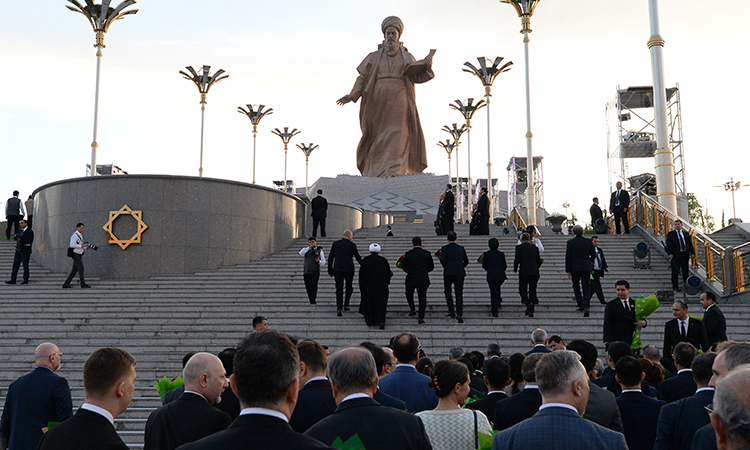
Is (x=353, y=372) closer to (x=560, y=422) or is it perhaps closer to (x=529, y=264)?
(x=560, y=422)

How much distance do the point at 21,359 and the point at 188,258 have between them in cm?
605

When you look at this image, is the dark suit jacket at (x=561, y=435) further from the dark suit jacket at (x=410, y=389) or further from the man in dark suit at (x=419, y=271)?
the man in dark suit at (x=419, y=271)

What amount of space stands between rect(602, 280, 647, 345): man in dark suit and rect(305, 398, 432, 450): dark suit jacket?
6543mm

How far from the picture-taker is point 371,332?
10.8 metres

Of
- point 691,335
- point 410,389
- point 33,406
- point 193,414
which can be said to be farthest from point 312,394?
point 691,335

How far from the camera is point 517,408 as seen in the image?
394 cm

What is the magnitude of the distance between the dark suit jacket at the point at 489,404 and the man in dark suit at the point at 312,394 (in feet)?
3.54

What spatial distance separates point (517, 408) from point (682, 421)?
2.82 ft

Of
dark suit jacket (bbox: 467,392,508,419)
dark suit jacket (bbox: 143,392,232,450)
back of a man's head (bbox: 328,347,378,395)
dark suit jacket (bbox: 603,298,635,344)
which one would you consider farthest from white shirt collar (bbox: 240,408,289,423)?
dark suit jacket (bbox: 603,298,635,344)

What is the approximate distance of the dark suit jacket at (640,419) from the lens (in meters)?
4.23

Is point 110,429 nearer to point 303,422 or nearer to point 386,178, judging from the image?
point 303,422

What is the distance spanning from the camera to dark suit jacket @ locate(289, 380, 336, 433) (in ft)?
12.6

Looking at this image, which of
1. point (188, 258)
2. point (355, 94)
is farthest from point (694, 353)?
point (355, 94)

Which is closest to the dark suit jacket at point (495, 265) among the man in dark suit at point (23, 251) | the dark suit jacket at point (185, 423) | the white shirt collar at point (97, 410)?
the dark suit jacket at point (185, 423)
